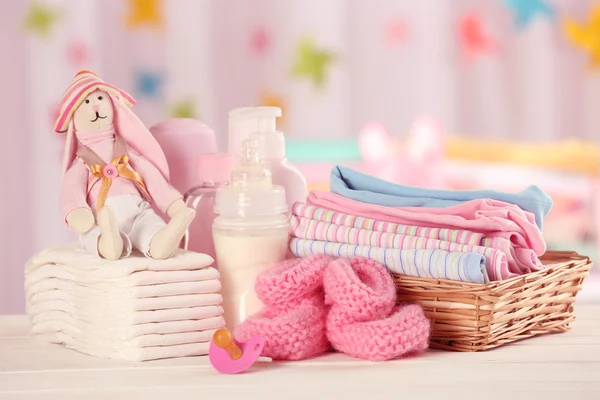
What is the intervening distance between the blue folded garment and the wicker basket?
0.21 ft

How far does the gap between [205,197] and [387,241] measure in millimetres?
198

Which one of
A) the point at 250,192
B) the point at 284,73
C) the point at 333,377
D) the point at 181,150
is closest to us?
the point at 333,377

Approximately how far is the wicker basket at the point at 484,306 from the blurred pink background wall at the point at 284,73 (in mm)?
1141

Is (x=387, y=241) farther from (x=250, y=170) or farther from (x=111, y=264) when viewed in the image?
(x=111, y=264)

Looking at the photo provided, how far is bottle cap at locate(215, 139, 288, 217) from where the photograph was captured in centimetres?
80

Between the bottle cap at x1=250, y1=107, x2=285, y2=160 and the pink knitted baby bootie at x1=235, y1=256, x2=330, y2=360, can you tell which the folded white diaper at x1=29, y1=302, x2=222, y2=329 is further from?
the bottle cap at x1=250, y1=107, x2=285, y2=160

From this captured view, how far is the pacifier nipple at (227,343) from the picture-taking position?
70 centimetres

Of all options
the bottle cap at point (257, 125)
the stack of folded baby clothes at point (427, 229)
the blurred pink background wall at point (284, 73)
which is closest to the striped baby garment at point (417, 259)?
the stack of folded baby clothes at point (427, 229)

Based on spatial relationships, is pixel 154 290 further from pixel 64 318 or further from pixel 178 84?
pixel 178 84

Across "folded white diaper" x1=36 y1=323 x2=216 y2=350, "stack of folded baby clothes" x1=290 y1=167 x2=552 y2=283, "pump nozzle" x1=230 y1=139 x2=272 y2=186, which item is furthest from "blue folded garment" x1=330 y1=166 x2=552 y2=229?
"folded white diaper" x1=36 y1=323 x2=216 y2=350

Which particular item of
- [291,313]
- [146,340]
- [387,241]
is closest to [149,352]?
[146,340]

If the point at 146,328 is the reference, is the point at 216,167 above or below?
above

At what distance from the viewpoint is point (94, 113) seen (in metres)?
0.83

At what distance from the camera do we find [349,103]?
6.49 feet
